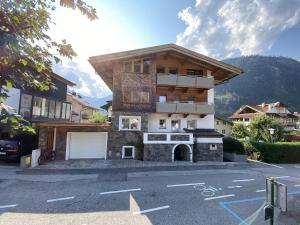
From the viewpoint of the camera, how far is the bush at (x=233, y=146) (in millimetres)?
22656

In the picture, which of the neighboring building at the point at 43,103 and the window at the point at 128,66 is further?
the window at the point at 128,66

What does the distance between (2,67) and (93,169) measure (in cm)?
1501

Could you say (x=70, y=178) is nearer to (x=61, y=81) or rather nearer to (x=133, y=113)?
(x=133, y=113)

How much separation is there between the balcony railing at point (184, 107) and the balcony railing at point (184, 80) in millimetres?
2163

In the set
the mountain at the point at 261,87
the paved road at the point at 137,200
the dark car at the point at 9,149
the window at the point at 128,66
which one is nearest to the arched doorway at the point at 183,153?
the paved road at the point at 137,200

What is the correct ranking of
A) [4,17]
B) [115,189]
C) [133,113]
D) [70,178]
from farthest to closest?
[133,113] → [70,178] → [115,189] → [4,17]

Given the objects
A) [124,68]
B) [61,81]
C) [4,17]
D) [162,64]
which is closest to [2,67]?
[4,17]

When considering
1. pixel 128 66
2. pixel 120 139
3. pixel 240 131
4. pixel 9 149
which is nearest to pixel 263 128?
pixel 240 131

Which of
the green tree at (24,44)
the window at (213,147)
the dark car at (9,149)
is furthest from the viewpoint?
the window at (213,147)

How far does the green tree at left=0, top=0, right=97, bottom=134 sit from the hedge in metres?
26.6

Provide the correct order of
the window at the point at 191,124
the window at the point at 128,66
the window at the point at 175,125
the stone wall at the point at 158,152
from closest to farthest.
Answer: the stone wall at the point at 158,152 → the window at the point at 128,66 → the window at the point at 175,125 → the window at the point at 191,124

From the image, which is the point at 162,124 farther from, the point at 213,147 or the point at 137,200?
the point at 137,200

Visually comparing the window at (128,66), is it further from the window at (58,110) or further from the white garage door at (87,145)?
the window at (58,110)

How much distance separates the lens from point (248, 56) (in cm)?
15775
